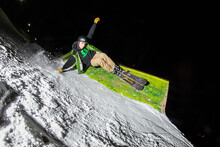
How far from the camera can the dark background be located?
328 centimetres

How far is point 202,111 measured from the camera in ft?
10.7

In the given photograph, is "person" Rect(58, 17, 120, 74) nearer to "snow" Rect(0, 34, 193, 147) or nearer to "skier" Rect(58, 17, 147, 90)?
"skier" Rect(58, 17, 147, 90)

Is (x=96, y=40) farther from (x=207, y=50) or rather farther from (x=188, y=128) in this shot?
(x=207, y=50)

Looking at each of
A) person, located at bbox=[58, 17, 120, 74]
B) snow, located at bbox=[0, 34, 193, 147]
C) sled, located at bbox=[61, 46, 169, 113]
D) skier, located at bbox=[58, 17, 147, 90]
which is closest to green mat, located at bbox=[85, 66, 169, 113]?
sled, located at bbox=[61, 46, 169, 113]

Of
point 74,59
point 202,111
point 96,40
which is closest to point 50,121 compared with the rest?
point 74,59

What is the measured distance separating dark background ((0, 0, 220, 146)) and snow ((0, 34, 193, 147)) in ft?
4.95

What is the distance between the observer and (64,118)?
120 cm

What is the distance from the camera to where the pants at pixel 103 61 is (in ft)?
8.15

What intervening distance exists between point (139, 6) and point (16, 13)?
4739 mm

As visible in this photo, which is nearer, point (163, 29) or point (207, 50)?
point (207, 50)

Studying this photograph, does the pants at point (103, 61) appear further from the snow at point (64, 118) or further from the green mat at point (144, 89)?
the snow at point (64, 118)

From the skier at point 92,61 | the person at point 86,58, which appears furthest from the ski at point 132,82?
the person at point 86,58

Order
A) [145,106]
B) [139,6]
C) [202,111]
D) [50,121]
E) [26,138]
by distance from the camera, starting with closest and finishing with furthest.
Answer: [26,138] < [50,121] < [145,106] < [202,111] < [139,6]

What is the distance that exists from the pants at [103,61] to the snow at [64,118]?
2.49ft
